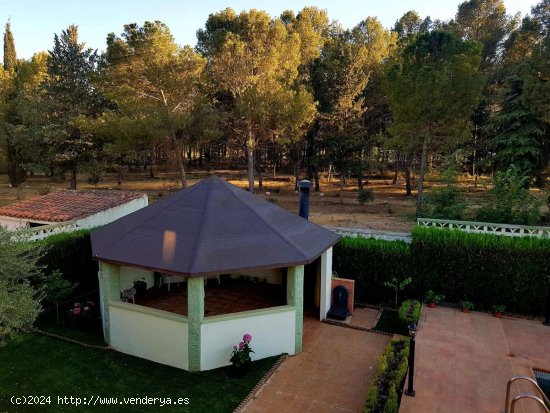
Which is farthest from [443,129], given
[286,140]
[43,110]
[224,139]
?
[43,110]

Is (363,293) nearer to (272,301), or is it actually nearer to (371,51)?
(272,301)

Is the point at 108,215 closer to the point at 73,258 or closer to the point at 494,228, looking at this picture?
the point at 73,258

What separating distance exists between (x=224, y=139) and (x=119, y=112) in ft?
41.0

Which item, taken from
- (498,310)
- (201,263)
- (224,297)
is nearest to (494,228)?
(498,310)

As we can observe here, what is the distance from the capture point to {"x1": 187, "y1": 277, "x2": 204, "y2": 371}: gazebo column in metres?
9.15

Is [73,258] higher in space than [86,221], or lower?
lower

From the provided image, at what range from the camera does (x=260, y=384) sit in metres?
8.83

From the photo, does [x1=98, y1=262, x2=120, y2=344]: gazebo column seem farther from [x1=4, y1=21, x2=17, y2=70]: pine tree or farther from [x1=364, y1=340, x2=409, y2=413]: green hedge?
[x1=4, y1=21, x2=17, y2=70]: pine tree

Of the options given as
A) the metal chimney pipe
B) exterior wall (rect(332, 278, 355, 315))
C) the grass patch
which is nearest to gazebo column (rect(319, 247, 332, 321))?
exterior wall (rect(332, 278, 355, 315))

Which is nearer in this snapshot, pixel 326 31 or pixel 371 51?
pixel 371 51

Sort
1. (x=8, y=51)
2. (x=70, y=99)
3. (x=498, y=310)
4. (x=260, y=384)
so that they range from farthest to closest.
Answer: (x=8, y=51), (x=70, y=99), (x=498, y=310), (x=260, y=384)

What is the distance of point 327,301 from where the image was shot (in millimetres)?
12258

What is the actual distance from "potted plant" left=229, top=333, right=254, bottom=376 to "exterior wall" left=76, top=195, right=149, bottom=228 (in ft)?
28.0

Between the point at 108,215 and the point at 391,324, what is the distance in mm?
10994
